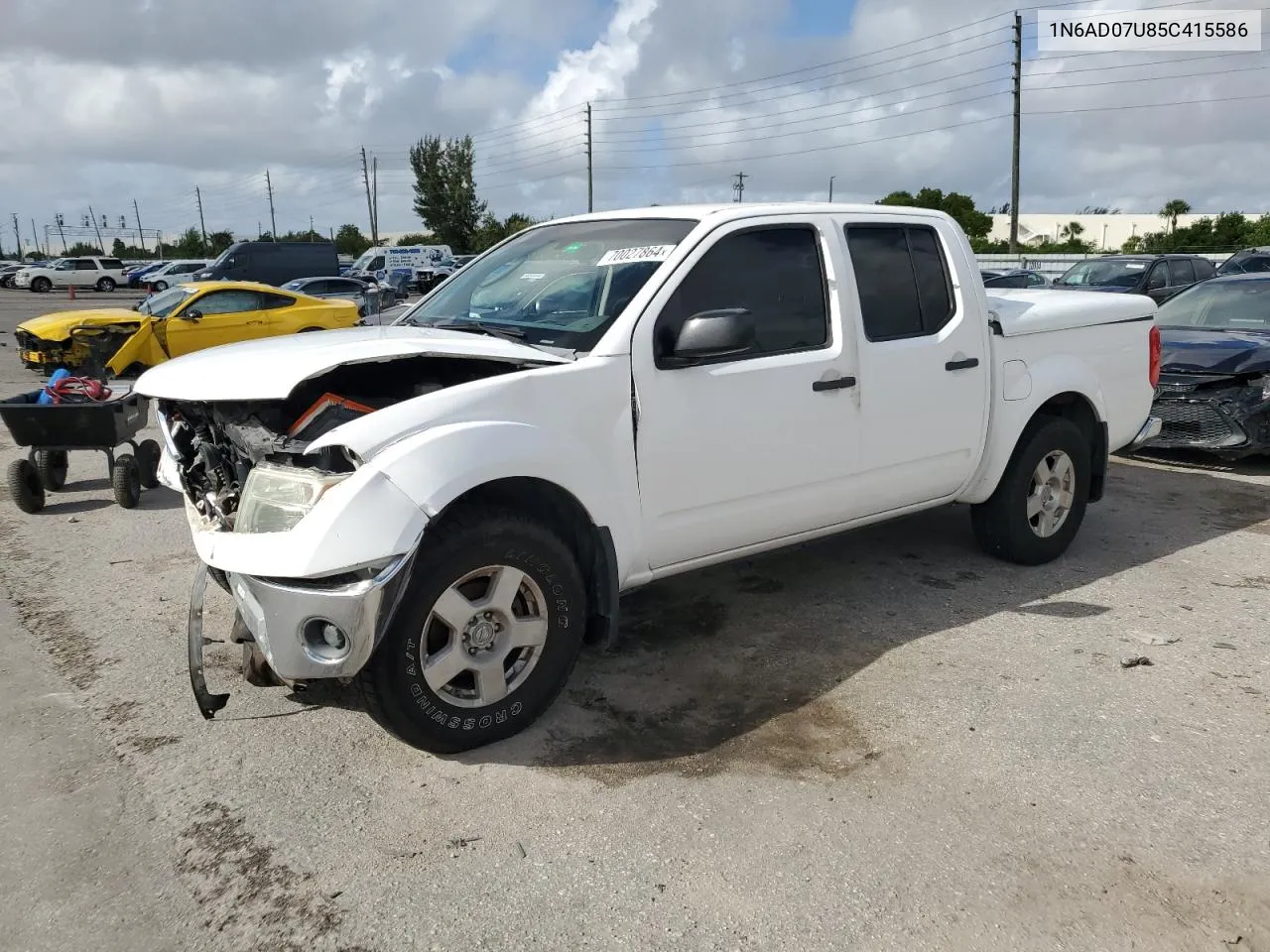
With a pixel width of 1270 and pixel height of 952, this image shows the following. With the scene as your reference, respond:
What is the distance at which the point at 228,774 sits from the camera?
337 centimetres

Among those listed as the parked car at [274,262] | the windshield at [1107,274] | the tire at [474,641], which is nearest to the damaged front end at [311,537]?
the tire at [474,641]

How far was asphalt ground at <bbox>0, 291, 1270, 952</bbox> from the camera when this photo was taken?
2.65 meters

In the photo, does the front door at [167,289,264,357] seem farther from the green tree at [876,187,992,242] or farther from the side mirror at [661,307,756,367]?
the green tree at [876,187,992,242]

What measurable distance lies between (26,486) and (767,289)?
5637 millimetres

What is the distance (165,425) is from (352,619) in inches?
64.9

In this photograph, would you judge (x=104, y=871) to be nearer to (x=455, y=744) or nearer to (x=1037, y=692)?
(x=455, y=744)

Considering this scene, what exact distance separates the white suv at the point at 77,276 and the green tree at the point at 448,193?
72.4 ft

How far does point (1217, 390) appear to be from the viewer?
7.89 metres

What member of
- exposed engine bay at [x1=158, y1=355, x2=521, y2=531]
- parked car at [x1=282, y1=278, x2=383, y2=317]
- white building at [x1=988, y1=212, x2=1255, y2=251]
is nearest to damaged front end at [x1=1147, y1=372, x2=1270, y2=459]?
exposed engine bay at [x1=158, y1=355, x2=521, y2=531]

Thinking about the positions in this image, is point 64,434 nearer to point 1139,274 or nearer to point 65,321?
point 65,321

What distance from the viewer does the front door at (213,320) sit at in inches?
565

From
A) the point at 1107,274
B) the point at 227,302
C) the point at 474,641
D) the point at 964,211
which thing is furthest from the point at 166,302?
the point at 964,211

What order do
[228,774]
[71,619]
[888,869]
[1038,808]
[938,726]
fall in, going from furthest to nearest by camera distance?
[71,619]
[938,726]
[228,774]
[1038,808]
[888,869]

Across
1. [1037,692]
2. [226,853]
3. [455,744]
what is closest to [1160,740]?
[1037,692]
